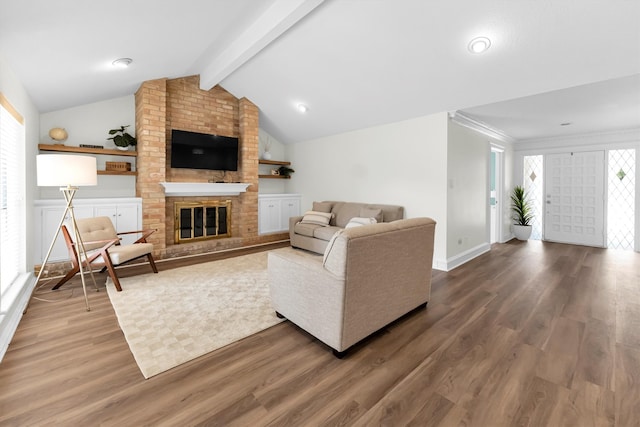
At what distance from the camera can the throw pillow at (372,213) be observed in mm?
4559

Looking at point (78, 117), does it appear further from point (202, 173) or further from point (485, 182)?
point (485, 182)

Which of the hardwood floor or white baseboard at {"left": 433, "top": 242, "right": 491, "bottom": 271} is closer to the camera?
the hardwood floor

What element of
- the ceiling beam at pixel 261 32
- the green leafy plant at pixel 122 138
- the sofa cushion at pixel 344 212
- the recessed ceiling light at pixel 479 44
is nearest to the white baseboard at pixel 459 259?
the sofa cushion at pixel 344 212

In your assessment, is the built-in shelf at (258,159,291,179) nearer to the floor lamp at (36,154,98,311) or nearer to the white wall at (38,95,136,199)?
the white wall at (38,95,136,199)

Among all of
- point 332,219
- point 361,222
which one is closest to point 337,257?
point 361,222

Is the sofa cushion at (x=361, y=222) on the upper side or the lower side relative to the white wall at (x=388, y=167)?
lower

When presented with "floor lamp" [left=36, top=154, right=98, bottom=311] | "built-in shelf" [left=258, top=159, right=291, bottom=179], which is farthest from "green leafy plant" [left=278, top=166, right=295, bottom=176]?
"floor lamp" [left=36, top=154, right=98, bottom=311]

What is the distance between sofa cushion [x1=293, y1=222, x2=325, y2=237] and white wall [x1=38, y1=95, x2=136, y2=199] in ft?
9.40

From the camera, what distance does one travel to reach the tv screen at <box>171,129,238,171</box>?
5.03m

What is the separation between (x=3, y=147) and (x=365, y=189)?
453cm

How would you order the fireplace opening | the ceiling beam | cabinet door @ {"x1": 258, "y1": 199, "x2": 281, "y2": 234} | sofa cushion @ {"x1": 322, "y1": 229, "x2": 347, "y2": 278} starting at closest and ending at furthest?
1. sofa cushion @ {"x1": 322, "y1": 229, "x2": 347, "y2": 278}
2. the ceiling beam
3. the fireplace opening
4. cabinet door @ {"x1": 258, "y1": 199, "x2": 281, "y2": 234}

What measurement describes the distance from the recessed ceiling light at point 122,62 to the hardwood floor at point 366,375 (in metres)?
2.72

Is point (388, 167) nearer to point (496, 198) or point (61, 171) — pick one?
point (496, 198)

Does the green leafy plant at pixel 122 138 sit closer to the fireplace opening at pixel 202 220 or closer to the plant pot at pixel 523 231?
the fireplace opening at pixel 202 220
